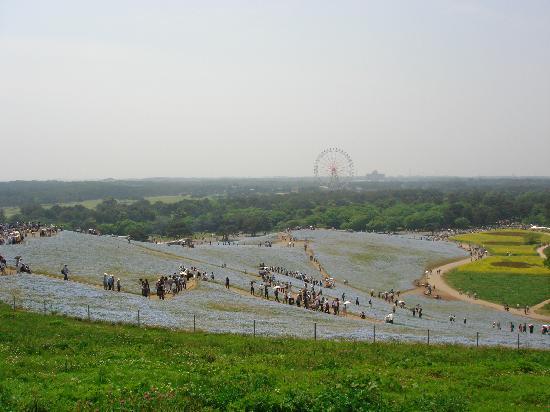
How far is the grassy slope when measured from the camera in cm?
6103

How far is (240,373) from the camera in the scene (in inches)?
642

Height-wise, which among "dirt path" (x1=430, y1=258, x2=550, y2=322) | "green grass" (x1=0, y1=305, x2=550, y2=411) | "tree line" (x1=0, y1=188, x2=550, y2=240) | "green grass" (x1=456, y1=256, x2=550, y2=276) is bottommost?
"dirt path" (x1=430, y1=258, x2=550, y2=322)

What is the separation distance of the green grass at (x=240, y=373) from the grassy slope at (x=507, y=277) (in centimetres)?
3948

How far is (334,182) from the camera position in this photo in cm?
18888

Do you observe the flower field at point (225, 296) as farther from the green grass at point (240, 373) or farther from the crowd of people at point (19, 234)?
the green grass at point (240, 373)

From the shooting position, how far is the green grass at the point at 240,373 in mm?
13141

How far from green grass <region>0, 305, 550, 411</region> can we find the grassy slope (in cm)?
3948

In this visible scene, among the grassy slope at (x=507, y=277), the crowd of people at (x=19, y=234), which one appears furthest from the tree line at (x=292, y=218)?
the crowd of people at (x=19, y=234)

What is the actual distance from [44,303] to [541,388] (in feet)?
79.0

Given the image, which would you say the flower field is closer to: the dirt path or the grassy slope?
the dirt path

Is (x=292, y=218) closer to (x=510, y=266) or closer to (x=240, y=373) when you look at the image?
(x=510, y=266)

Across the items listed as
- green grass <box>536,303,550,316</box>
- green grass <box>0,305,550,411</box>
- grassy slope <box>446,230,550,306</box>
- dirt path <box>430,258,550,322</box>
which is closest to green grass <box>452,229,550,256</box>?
grassy slope <box>446,230,550,306</box>

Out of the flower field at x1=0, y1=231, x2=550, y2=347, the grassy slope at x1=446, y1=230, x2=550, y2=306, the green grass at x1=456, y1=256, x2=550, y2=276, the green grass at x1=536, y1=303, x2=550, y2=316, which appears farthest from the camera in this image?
the green grass at x1=456, y1=256, x2=550, y2=276

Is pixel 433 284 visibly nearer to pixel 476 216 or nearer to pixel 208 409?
pixel 208 409
